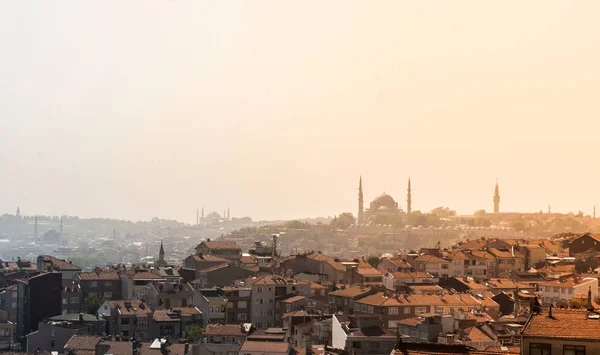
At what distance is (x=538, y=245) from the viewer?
287 feet

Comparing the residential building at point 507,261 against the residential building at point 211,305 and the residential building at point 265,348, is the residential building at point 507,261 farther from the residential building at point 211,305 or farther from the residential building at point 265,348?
the residential building at point 265,348

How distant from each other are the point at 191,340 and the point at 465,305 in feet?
43.7

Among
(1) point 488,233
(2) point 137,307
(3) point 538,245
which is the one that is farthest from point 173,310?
(1) point 488,233

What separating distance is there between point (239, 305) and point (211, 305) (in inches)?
70.1

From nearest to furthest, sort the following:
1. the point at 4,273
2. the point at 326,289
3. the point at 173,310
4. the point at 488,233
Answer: the point at 173,310 < the point at 326,289 < the point at 4,273 < the point at 488,233

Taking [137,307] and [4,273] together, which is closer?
[137,307]

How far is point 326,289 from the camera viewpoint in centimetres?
6228

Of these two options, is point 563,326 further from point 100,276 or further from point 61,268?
point 61,268

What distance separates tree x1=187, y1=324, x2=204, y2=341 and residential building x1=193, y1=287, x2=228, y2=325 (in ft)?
9.01

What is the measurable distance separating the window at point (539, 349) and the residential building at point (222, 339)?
33.7 m

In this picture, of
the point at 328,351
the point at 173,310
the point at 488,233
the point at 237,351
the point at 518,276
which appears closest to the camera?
the point at 328,351

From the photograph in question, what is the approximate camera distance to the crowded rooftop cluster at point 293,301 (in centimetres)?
4450

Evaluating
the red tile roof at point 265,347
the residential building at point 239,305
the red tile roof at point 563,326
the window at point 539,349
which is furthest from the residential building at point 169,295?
the window at point 539,349

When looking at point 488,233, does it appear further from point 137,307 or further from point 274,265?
point 137,307
